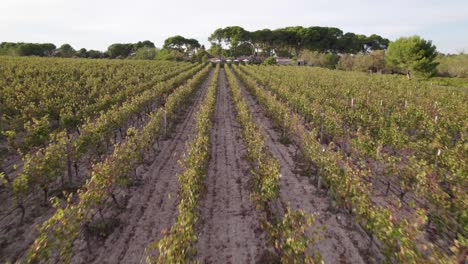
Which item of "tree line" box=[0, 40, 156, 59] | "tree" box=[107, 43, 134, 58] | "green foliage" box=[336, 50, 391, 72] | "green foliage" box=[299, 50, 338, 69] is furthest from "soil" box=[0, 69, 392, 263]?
"tree" box=[107, 43, 134, 58]

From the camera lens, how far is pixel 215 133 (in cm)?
1425

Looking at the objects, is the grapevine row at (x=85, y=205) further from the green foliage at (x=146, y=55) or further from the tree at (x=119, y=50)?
the tree at (x=119, y=50)

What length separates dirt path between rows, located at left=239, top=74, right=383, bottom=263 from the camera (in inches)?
231

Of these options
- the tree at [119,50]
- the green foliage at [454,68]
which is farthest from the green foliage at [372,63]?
the tree at [119,50]

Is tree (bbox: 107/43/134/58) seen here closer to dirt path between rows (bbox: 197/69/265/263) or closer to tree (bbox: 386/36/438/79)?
tree (bbox: 386/36/438/79)

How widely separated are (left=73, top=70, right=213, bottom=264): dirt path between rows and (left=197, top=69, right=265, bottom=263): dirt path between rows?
Result: 1.06m

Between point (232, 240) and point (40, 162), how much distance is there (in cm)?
550

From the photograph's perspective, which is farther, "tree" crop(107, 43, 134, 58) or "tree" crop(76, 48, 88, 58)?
"tree" crop(107, 43, 134, 58)

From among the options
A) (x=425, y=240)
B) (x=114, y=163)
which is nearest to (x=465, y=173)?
(x=425, y=240)

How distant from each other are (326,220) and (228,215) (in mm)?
2706

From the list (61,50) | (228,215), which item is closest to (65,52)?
(61,50)

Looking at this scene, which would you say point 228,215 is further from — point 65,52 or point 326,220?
point 65,52

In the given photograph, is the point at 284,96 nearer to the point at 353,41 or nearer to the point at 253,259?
the point at 253,259

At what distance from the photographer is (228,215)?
23.7 ft
